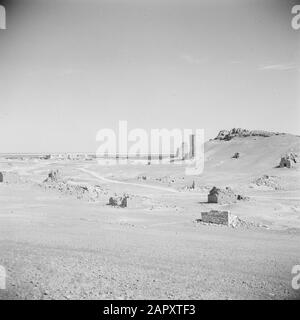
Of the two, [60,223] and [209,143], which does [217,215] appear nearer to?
[60,223]

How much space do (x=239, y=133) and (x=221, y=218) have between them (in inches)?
2678

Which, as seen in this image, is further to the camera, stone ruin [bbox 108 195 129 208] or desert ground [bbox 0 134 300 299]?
stone ruin [bbox 108 195 129 208]

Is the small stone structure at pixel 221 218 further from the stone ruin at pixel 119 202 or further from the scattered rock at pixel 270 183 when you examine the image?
the scattered rock at pixel 270 183

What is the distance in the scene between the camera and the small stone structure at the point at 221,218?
16.2 m

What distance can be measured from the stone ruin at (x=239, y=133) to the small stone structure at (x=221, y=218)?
199 ft

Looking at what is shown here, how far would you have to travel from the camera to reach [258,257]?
34.6 ft

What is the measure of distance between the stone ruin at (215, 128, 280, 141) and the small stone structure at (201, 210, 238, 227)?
60689 mm

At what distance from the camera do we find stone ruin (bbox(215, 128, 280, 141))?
75800 mm

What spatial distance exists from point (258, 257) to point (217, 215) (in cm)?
610

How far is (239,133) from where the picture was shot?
8231 cm

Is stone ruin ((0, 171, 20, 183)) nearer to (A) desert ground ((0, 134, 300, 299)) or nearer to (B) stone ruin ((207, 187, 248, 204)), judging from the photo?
(A) desert ground ((0, 134, 300, 299))

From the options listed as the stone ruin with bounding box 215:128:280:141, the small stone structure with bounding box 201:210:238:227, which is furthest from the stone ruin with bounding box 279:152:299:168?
the small stone structure with bounding box 201:210:238:227

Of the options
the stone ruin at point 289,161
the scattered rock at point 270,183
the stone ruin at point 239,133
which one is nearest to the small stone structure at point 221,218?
the scattered rock at point 270,183
